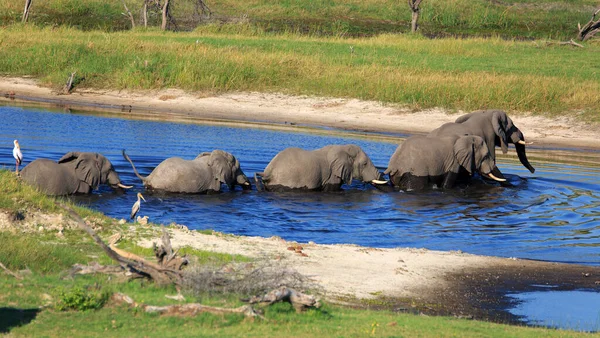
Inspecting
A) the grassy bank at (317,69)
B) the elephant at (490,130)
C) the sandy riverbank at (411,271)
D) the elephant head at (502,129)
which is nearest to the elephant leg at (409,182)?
the elephant at (490,130)

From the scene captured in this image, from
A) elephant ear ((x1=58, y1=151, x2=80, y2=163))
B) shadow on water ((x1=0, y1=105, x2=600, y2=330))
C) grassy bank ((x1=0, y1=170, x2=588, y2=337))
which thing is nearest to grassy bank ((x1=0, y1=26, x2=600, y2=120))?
shadow on water ((x1=0, y1=105, x2=600, y2=330))

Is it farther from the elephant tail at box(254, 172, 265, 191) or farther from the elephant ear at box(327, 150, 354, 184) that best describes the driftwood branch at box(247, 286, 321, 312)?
the elephant ear at box(327, 150, 354, 184)

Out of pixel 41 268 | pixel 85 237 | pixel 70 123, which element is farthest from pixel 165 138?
pixel 41 268

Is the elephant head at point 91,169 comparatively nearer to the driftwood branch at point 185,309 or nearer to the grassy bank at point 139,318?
the grassy bank at point 139,318

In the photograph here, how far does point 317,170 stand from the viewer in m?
15.7

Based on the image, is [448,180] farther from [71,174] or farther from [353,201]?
[71,174]

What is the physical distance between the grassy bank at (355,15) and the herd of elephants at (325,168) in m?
22.6

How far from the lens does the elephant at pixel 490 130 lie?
18156 mm

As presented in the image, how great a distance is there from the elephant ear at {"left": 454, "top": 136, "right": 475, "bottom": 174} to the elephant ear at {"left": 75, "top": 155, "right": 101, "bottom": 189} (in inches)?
263

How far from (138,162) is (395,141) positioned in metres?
7.13

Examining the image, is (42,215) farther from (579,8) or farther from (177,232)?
(579,8)

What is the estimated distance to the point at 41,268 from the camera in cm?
838

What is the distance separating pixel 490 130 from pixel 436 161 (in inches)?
95.0

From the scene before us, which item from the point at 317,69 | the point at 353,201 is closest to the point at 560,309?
the point at 353,201
